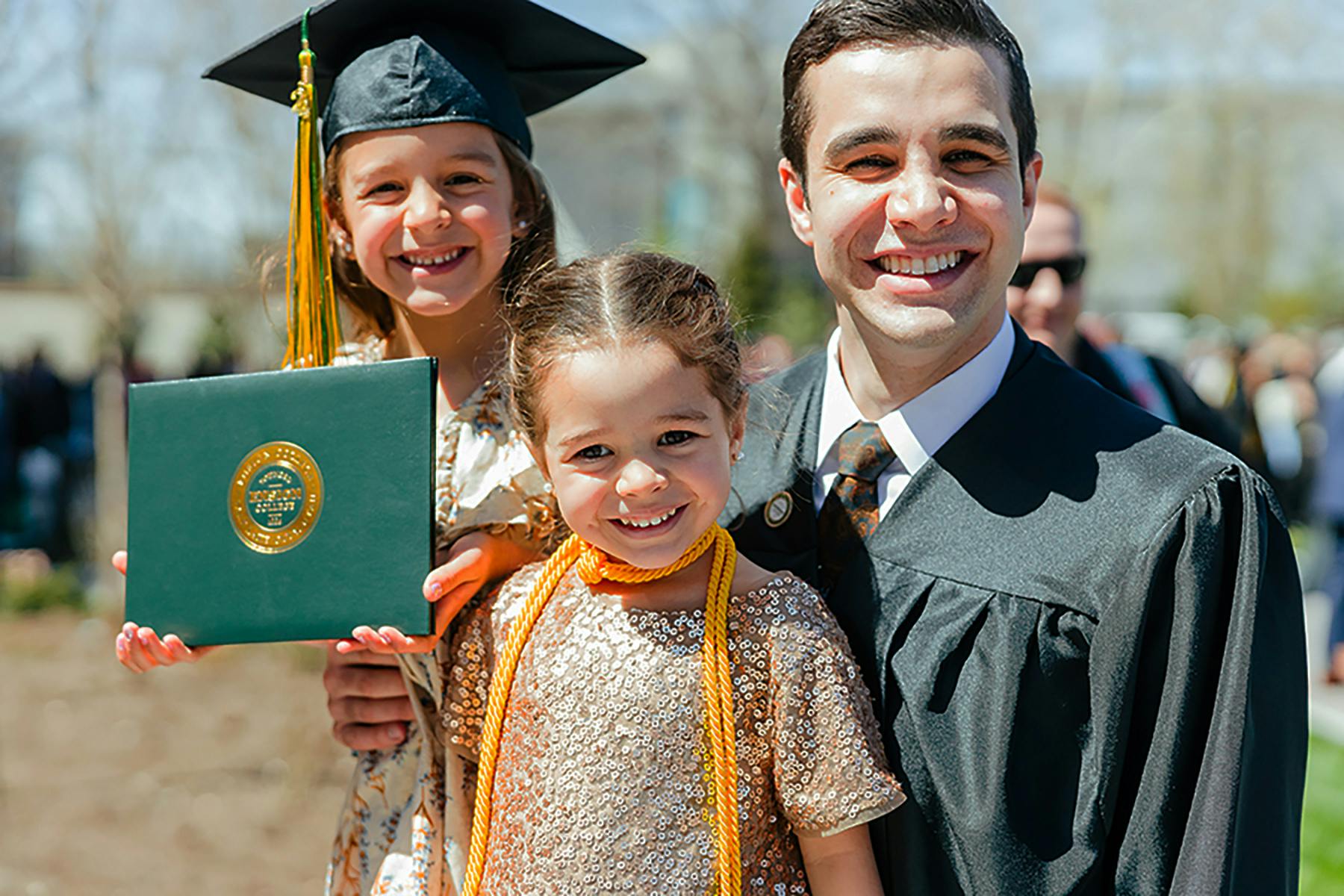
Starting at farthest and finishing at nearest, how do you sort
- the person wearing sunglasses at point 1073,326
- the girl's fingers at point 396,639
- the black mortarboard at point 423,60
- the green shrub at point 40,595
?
the green shrub at point 40,595
the person wearing sunglasses at point 1073,326
the black mortarboard at point 423,60
the girl's fingers at point 396,639

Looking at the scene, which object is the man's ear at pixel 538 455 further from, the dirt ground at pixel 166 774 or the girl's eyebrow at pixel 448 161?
the dirt ground at pixel 166 774

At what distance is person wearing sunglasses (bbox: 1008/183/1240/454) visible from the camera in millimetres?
3910

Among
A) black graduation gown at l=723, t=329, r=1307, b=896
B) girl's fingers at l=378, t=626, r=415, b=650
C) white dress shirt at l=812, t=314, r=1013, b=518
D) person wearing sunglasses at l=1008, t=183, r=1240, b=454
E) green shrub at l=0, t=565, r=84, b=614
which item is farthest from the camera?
green shrub at l=0, t=565, r=84, b=614

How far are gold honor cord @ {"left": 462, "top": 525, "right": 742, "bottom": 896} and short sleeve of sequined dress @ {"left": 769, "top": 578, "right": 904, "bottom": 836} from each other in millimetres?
73

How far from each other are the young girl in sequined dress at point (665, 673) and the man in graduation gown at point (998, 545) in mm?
157

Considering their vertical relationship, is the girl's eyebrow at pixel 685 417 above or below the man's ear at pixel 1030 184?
below

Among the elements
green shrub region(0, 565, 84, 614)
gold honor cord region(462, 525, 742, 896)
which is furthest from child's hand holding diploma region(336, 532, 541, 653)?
green shrub region(0, 565, 84, 614)

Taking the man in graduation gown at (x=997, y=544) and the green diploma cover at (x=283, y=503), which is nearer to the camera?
the man in graduation gown at (x=997, y=544)

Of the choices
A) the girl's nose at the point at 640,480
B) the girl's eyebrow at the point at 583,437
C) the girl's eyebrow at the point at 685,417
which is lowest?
the girl's nose at the point at 640,480

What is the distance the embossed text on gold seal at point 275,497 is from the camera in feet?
6.90

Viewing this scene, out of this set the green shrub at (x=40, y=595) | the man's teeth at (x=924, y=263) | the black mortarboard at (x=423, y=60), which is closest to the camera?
the man's teeth at (x=924, y=263)

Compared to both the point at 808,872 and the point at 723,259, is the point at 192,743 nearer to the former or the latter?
the point at 808,872

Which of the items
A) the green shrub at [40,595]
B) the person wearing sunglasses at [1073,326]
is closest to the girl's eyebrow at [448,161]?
the person wearing sunglasses at [1073,326]

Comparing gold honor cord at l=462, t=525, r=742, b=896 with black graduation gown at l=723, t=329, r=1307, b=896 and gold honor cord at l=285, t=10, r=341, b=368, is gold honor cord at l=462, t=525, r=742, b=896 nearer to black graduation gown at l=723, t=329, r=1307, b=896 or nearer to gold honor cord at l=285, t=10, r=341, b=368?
black graduation gown at l=723, t=329, r=1307, b=896
